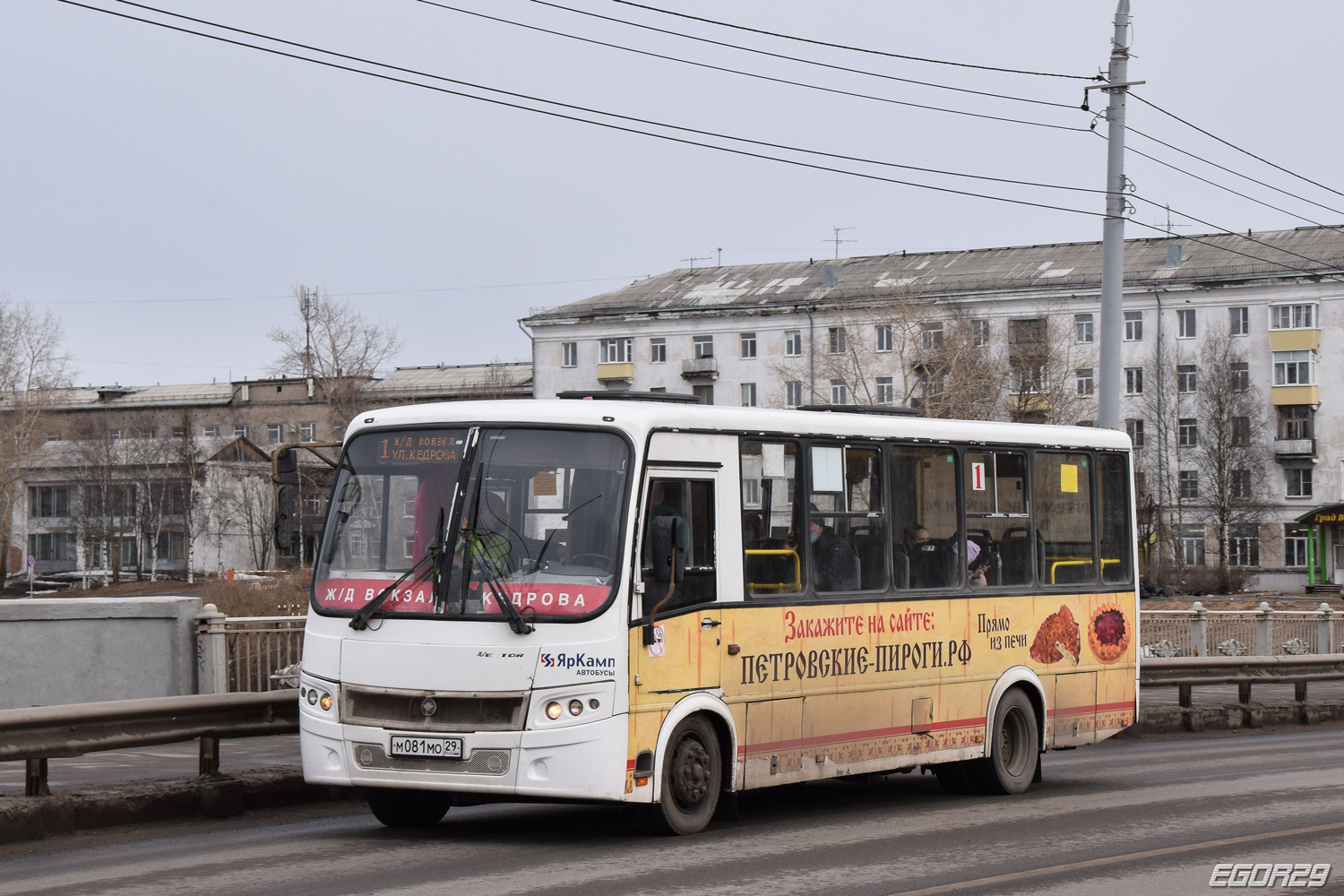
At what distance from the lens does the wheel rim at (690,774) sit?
33.8 ft

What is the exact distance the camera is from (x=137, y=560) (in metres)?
97.3

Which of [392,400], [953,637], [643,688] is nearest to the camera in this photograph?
[643,688]

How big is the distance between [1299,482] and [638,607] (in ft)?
252

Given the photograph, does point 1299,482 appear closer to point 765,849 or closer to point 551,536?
point 765,849

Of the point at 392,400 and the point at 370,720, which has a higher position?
the point at 392,400

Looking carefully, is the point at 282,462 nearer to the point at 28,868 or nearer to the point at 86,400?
the point at 28,868

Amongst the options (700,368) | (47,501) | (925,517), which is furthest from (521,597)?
(47,501)

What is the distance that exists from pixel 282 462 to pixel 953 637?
5.34 meters

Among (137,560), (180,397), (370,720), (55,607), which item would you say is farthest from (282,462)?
(180,397)

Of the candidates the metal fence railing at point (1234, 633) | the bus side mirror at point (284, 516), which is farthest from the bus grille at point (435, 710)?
the metal fence railing at point (1234, 633)

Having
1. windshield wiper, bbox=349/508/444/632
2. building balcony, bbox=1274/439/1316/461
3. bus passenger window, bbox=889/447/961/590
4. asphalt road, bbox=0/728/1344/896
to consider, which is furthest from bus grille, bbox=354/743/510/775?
building balcony, bbox=1274/439/1316/461

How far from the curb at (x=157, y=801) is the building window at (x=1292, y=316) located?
75.1 meters

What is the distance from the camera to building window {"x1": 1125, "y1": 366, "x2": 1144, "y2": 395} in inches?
3260

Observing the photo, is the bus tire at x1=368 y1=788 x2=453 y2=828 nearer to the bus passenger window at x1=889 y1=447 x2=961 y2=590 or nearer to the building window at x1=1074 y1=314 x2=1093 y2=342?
the bus passenger window at x1=889 y1=447 x2=961 y2=590
